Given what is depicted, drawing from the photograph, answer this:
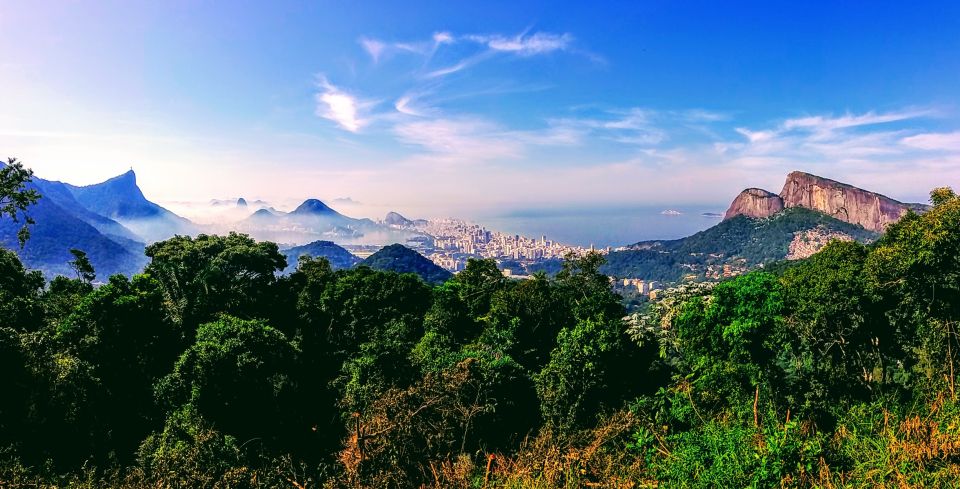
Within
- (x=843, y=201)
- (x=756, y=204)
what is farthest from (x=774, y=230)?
(x=756, y=204)

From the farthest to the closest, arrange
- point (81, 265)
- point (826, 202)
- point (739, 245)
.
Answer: point (739, 245) → point (826, 202) → point (81, 265)

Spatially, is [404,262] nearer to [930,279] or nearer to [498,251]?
[498,251]

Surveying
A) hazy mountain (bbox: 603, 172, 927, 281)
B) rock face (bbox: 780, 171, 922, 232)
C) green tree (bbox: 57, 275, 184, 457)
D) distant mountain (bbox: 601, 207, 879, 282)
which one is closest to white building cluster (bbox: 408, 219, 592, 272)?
distant mountain (bbox: 601, 207, 879, 282)

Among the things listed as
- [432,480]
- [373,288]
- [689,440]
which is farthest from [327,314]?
[689,440]

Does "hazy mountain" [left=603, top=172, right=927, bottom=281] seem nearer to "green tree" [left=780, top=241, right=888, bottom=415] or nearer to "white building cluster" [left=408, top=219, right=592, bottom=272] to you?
"white building cluster" [left=408, top=219, right=592, bottom=272]

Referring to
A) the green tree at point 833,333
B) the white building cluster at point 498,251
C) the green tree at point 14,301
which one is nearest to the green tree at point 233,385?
the green tree at point 14,301

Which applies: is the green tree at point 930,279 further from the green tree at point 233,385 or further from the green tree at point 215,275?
the green tree at point 215,275

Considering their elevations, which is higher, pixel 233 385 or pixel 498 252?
pixel 233 385

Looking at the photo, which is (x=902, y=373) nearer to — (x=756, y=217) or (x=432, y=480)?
(x=432, y=480)
